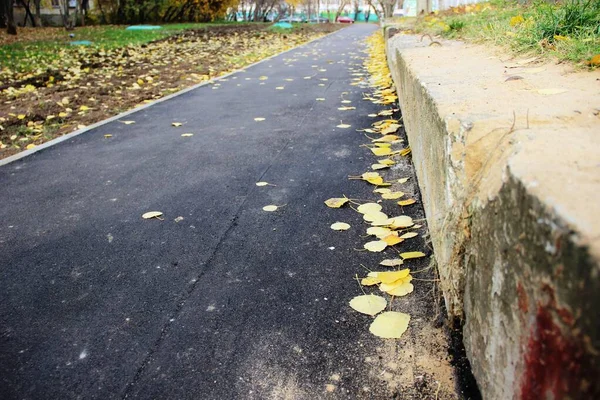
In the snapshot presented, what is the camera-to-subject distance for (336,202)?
9.78ft

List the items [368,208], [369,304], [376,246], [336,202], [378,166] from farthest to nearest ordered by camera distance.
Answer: [378,166] < [336,202] < [368,208] < [376,246] < [369,304]

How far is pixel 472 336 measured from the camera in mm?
1438

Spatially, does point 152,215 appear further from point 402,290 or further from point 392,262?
point 402,290

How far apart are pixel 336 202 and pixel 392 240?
63 cm

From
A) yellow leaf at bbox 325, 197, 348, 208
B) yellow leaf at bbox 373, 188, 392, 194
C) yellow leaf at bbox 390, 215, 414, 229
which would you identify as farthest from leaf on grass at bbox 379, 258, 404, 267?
yellow leaf at bbox 373, 188, 392, 194

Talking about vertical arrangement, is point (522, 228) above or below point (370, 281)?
above

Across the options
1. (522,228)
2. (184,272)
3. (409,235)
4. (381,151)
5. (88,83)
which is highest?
(522,228)

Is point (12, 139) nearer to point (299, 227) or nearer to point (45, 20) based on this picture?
point (299, 227)

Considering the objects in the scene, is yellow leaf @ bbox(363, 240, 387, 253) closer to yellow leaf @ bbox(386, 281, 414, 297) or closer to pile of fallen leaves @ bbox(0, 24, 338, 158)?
yellow leaf @ bbox(386, 281, 414, 297)

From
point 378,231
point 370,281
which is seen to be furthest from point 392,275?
point 378,231

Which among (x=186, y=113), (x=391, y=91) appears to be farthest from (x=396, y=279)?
(x=391, y=91)

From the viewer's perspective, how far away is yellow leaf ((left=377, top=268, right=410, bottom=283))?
209 cm

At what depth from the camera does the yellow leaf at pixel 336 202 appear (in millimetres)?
2948

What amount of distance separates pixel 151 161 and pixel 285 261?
2.16m
